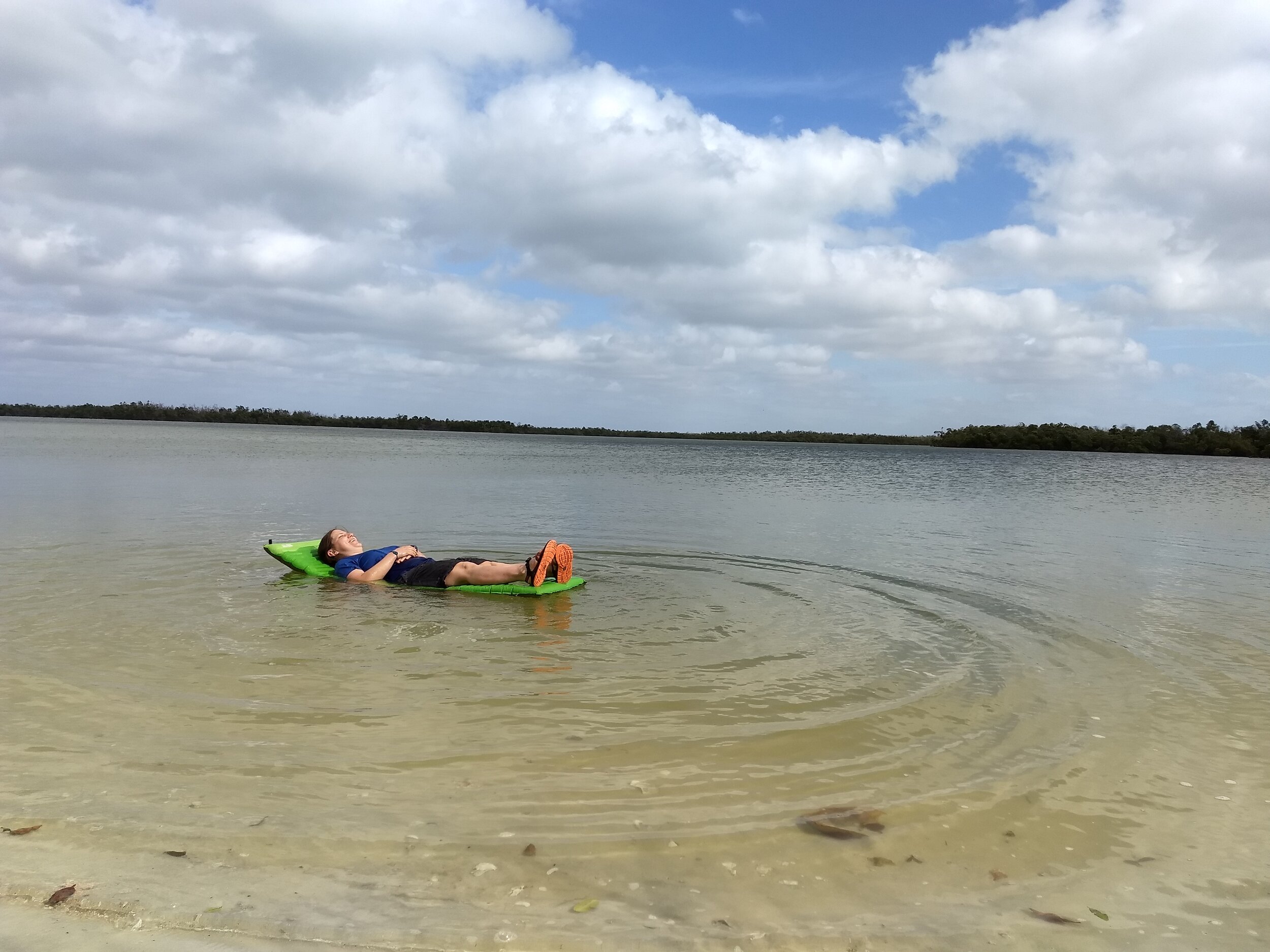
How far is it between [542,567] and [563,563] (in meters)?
0.41

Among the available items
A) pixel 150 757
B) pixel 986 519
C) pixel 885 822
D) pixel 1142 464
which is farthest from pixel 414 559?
pixel 1142 464

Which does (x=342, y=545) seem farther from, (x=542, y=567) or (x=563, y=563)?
(x=563, y=563)

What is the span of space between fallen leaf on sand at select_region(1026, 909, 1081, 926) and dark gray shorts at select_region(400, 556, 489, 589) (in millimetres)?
9167

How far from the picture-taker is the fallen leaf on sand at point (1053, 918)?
12.6 feet

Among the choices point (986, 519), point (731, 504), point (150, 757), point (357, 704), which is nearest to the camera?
point (150, 757)

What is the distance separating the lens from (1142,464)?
264 feet

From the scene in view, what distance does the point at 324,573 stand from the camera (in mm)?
13094

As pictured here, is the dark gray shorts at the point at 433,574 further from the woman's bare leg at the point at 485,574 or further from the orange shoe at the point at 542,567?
the orange shoe at the point at 542,567

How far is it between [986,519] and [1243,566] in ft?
27.1

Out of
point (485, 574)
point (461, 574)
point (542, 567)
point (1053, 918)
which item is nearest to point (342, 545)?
point (461, 574)

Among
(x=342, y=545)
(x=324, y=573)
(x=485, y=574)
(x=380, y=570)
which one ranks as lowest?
(x=324, y=573)

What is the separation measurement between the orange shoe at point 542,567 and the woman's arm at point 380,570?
2.45 metres

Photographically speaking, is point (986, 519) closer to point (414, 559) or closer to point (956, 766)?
point (414, 559)

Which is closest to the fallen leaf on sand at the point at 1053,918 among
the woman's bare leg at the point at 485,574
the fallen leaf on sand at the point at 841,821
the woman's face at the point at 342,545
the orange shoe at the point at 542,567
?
the fallen leaf on sand at the point at 841,821
